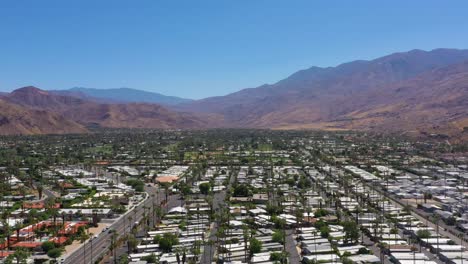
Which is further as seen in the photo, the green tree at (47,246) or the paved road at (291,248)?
the green tree at (47,246)

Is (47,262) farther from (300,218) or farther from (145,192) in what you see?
(145,192)

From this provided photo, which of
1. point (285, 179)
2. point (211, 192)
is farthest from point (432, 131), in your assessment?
point (211, 192)

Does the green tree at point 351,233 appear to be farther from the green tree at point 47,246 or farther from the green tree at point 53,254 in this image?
the green tree at point 47,246

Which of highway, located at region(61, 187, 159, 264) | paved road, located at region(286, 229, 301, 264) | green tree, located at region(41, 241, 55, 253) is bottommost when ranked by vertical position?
paved road, located at region(286, 229, 301, 264)

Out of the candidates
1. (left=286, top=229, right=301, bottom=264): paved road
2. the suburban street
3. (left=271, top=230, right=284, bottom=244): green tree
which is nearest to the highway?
the suburban street

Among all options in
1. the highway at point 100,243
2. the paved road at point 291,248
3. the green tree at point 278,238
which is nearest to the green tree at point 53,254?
the highway at point 100,243

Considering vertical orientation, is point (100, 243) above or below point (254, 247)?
below

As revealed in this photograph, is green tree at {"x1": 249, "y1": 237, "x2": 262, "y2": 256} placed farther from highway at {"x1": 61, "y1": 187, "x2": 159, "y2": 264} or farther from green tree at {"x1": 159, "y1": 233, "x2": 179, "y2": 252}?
highway at {"x1": 61, "y1": 187, "x2": 159, "y2": 264}

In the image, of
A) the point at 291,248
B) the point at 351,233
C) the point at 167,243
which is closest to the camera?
the point at 167,243

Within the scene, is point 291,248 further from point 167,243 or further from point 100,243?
point 100,243

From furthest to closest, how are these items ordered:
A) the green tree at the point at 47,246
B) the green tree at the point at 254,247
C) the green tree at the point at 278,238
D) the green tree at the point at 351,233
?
1. the green tree at the point at 351,233
2. the green tree at the point at 278,238
3. the green tree at the point at 47,246
4. the green tree at the point at 254,247

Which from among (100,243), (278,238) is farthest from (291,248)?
(100,243)

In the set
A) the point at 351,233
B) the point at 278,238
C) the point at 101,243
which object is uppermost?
the point at 351,233
